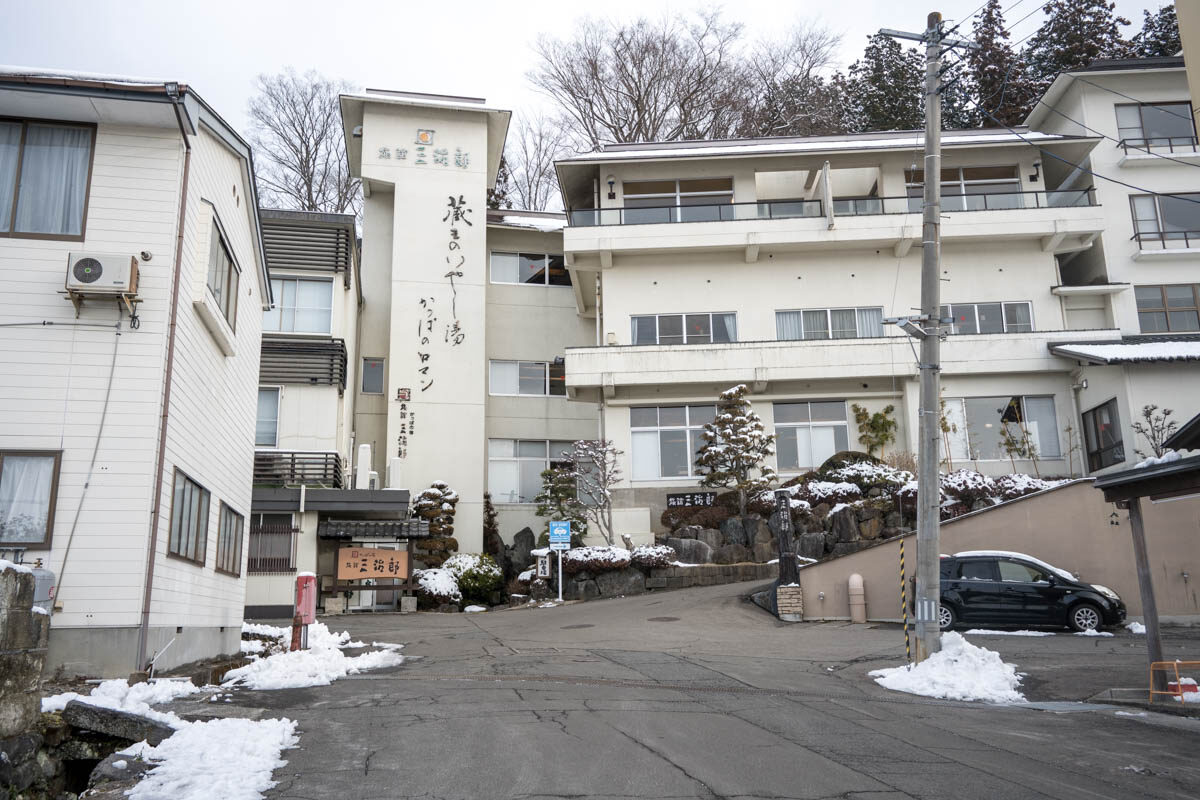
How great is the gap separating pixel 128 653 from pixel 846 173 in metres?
31.0

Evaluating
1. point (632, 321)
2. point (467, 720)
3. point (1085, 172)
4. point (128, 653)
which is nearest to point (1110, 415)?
point (1085, 172)

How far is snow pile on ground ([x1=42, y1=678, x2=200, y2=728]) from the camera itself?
8180mm

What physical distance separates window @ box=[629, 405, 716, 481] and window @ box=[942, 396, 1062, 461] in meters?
7.78

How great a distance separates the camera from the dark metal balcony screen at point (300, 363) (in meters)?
29.1

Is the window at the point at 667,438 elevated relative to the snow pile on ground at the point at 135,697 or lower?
elevated

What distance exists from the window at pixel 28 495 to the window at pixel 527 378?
25.6 m

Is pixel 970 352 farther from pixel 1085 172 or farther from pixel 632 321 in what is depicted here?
pixel 632 321

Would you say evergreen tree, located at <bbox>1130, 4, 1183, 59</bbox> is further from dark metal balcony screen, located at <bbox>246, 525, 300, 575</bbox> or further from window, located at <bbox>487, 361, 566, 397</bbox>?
dark metal balcony screen, located at <bbox>246, 525, 300, 575</bbox>

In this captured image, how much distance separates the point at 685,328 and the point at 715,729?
25085mm

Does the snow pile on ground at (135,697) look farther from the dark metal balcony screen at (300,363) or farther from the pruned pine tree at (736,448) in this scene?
the pruned pine tree at (736,448)

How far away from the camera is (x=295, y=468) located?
28359 millimetres

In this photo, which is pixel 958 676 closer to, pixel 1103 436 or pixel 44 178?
pixel 44 178

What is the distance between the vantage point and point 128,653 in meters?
10.7

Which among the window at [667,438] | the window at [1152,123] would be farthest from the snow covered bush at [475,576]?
the window at [1152,123]
